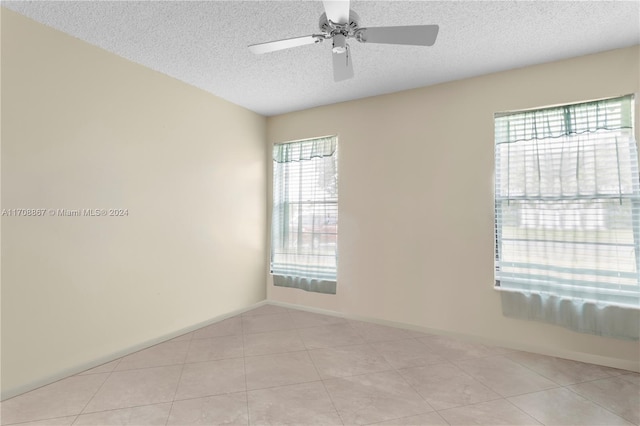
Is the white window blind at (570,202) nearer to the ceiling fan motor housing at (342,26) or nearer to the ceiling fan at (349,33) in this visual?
the ceiling fan at (349,33)

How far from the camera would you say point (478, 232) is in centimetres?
304

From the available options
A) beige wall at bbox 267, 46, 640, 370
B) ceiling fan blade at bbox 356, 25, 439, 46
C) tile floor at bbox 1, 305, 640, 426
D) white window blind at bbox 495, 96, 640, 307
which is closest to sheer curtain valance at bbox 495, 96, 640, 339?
white window blind at bbox 495, 96, 640, 307

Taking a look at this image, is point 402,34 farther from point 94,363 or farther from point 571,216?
point 94,363

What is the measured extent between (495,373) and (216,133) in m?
3.53

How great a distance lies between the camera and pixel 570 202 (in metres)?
2.66

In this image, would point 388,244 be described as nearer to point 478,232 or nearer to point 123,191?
point 478,232

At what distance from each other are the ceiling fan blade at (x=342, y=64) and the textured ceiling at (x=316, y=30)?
330 millimetres

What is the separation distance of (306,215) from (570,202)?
2.66m

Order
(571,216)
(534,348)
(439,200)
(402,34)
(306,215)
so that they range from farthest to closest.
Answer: (306,215) → (439,200) → (534,348) → (571,216) → (402,34)

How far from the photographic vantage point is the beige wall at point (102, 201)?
215cm

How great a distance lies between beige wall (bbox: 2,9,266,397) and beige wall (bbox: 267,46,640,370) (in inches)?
57.7

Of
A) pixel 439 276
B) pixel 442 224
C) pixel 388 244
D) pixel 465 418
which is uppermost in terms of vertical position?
pixel 442 224

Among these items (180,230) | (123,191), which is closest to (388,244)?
(180,230)

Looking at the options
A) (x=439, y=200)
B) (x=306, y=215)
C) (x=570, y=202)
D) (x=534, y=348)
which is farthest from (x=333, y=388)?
(x=570, y=202)
